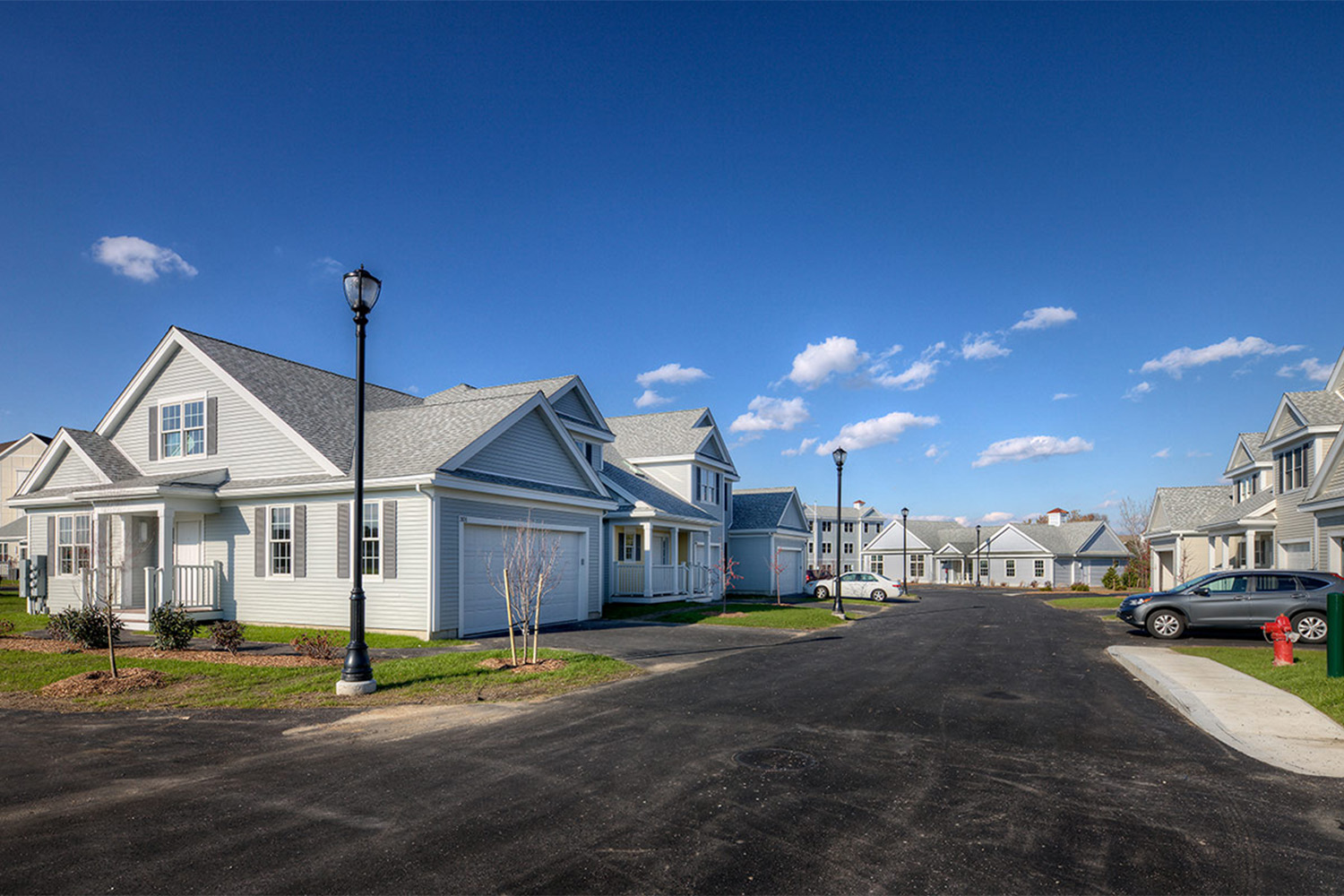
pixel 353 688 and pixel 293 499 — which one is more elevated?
pixel 293 499

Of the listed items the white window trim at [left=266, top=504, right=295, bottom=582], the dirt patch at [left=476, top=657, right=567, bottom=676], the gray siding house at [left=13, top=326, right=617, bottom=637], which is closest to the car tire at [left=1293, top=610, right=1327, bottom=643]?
the dirt patch at [left=476, top=657, right=567, bottom=676]

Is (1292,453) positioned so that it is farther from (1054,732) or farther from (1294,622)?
(1054,732)

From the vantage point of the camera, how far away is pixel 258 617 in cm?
1919

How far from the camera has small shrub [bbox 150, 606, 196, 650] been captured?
15.1 metres

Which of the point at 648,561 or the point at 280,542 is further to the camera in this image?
the point at 648,561

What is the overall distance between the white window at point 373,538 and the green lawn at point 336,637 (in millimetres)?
1431

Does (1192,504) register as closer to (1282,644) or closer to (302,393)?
(1282,644)

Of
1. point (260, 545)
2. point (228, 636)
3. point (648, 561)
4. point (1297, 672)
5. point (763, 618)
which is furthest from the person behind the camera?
point (648, 561)

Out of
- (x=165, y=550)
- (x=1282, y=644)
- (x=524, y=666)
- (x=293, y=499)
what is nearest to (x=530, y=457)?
(x=293, y=499)

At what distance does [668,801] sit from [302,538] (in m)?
15.1

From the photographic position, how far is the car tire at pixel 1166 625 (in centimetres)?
1962

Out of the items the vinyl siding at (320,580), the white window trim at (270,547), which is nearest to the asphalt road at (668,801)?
the vinyl siding at (320,580)

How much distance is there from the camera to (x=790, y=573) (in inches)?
1587

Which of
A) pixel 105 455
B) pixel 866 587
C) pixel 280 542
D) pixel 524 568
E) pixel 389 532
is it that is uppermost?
pixel 105 455
